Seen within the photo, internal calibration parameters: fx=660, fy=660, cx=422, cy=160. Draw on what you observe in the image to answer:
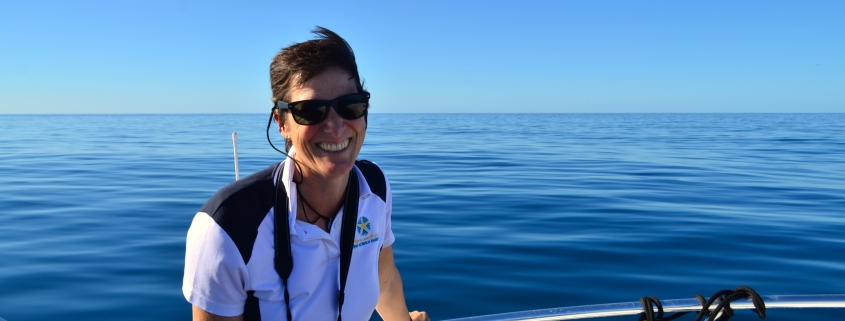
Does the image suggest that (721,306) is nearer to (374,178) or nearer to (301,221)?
(374,178)

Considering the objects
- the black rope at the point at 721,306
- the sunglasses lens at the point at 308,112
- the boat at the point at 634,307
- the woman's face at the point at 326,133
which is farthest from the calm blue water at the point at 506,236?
the sunglasses lens at the point at 308,112

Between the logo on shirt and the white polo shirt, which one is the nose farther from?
the logo on shirt

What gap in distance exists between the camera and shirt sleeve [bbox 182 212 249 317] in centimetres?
189

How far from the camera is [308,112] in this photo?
208cm

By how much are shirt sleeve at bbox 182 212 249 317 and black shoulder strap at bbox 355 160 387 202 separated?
65 cm

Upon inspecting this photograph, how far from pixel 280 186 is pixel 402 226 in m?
5.32

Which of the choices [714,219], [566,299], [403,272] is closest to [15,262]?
[403,272]

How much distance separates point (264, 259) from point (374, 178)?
64 centimetres

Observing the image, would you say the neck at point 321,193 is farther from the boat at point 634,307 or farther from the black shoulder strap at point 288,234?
the boat at point 634,307

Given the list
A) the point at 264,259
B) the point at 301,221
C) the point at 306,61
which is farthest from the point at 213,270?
the point at 306,61

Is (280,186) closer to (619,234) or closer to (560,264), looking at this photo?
(560,264)

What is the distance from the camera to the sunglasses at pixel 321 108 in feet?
6.80

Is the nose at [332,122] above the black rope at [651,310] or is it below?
above

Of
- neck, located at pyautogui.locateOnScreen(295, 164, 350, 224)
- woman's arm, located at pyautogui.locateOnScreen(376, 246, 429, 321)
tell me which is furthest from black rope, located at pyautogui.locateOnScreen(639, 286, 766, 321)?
neck, located at pyautogui.locateOnScreen(295, 164, 350, 224)
